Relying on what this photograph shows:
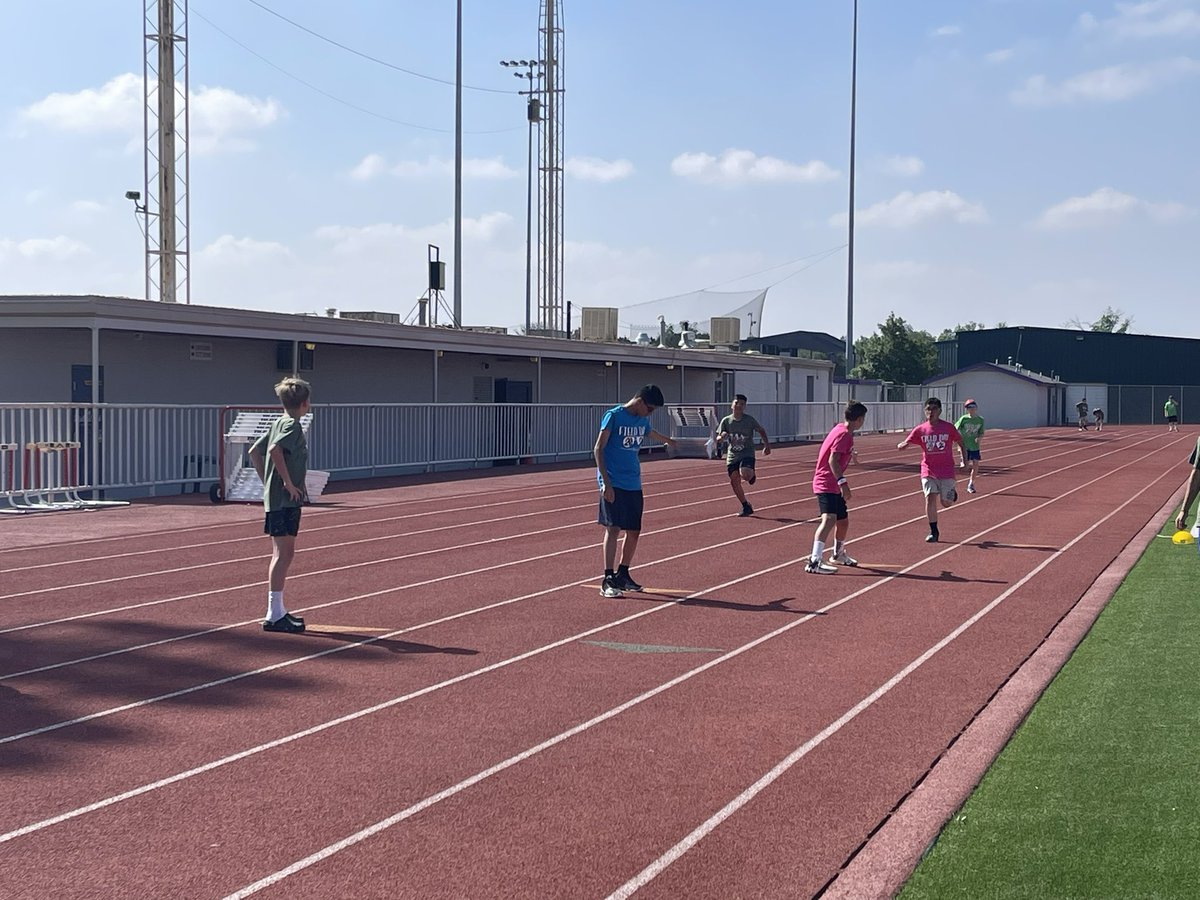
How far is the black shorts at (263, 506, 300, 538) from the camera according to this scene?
352 inches

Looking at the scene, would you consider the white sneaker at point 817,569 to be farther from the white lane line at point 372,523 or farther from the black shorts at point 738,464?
the black shorts at point 738,464

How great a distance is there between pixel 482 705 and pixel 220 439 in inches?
541

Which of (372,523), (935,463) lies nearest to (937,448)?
(935,463)

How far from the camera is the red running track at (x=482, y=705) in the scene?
489cm

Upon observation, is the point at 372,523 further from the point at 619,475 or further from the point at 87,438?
the point at 619,475

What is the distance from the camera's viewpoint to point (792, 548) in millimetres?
14625

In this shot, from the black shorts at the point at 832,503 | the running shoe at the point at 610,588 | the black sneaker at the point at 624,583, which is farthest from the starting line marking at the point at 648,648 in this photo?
the black shorts at the point at 832,503

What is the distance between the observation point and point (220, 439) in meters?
19.8

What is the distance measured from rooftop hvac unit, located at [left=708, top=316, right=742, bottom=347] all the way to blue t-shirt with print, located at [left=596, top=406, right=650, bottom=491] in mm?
34990

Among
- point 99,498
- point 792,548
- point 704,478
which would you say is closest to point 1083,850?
point 792,548

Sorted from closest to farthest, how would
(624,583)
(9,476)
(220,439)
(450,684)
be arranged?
(450,684)
(624,583)
(9,476)
(220,439)

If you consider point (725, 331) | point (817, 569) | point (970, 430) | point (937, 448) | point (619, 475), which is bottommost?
point (817, 569)

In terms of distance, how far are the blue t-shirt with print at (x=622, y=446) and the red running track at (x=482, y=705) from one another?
1.04 meters

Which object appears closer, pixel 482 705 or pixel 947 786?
pixel 947 786
